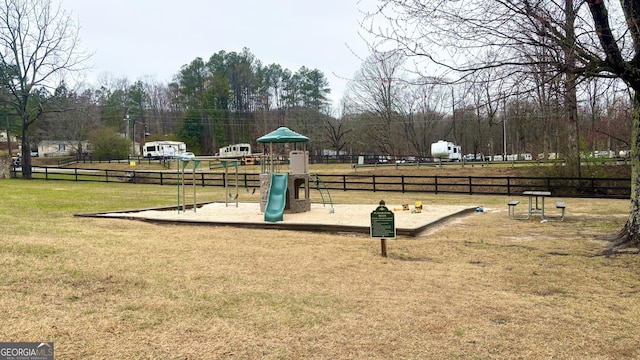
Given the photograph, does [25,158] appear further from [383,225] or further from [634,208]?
[634,208]

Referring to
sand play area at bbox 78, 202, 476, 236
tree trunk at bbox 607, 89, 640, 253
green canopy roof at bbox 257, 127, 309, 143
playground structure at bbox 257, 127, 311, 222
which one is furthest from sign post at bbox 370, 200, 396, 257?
green canopy roof at bbox 257, 127, 309, 143

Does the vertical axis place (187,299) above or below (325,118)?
below

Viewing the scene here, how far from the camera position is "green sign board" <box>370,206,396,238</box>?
24.7ft

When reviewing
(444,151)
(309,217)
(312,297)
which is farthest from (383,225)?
(444,151)

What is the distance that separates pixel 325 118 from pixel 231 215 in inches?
2075

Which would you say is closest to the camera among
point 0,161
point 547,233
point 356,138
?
point 547,233

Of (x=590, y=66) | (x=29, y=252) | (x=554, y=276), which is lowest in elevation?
(x=554, y=276)

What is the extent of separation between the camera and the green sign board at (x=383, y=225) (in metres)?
7.52

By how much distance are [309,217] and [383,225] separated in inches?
216

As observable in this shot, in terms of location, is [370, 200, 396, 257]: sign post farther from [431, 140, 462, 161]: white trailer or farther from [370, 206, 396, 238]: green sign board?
[431, 140, 462, 161]: white trailer

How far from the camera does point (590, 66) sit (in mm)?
6887

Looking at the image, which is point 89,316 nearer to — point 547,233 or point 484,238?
point 484,238

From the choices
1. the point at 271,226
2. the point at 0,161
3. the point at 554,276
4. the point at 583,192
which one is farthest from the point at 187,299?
Result: the point at 0,161

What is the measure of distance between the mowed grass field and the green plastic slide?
2.76 meters
